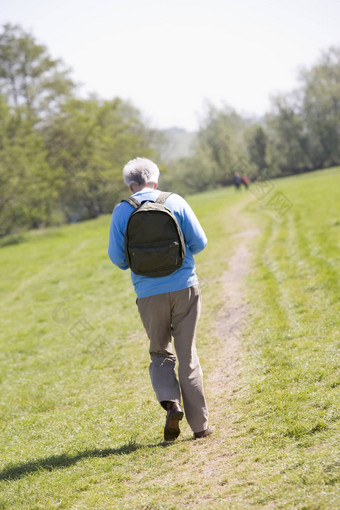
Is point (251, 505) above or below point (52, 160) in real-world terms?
below

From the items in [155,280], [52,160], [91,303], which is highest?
[52,160]

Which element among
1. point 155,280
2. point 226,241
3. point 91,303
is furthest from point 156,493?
point 226,241

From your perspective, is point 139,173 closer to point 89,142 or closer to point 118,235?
point 118,235

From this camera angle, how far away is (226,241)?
1672 cm

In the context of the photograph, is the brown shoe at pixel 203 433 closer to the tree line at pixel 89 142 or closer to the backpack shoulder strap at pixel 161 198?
the backpack shoulder strap at pixel 161 198

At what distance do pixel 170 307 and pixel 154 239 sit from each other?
61cm

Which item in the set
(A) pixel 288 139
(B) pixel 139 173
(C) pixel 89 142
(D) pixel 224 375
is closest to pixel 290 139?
(A) pixel 288 139

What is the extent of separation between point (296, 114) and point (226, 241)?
6513 centimetres

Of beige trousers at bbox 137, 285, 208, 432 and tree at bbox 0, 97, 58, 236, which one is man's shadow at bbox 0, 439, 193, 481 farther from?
tree at bbox 0, 97, 58, 236

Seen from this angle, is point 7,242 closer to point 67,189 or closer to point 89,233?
point 89,233

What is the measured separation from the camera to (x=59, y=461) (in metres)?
4.88

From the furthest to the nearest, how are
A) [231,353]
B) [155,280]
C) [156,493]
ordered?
[231,353] → [155,280] → [156,493]

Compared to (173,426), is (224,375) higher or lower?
lower

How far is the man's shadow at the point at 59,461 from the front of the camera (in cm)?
474
